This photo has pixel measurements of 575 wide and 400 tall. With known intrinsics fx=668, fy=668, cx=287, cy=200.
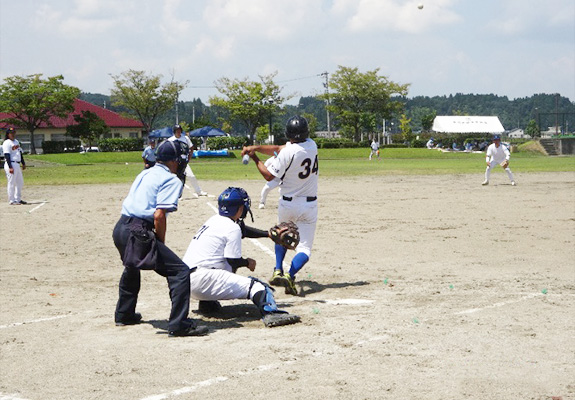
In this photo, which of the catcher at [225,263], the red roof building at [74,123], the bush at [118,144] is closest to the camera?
the catcher at [225,263]

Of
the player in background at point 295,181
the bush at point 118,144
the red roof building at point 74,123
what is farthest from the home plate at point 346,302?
the red roof building at point 74,123

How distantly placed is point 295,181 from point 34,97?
7195 centimetres

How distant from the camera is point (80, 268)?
10.8m

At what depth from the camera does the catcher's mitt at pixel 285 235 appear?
26.2 ft

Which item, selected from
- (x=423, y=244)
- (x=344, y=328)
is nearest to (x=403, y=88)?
(x=423, y=244)

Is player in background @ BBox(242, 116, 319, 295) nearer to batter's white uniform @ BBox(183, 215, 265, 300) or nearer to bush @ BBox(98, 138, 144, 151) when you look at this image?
batter's white uniform @ BBox(183, 215, 265, 300)

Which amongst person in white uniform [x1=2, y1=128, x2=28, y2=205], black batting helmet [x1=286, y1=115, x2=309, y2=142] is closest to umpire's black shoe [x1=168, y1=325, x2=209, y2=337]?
black batting helmet [x1=286, y1=115, x2=309, y2=142]

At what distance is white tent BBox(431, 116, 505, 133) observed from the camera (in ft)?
333

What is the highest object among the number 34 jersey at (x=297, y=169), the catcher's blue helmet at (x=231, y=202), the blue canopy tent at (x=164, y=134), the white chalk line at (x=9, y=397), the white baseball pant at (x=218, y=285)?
the blue canopy tent at (x=164, y=134)

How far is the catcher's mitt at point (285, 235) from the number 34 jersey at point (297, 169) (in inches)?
29.5

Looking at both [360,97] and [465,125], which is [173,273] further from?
[465,125]

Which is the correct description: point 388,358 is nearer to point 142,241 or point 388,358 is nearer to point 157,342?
point 157,342

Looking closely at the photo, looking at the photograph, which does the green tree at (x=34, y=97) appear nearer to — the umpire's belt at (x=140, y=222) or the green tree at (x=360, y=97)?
the green tree at (x=360, y=97)

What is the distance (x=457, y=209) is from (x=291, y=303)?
1164 cm
